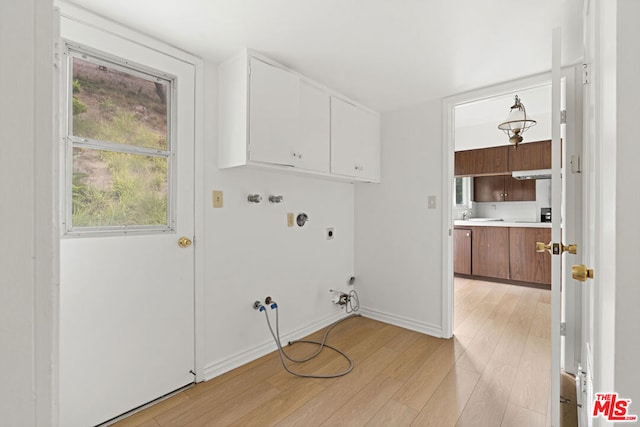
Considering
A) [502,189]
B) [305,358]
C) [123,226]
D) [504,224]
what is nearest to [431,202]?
[305,358]

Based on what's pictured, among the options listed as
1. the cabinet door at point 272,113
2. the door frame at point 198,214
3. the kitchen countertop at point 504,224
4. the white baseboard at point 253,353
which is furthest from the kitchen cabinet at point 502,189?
the door frame at point 198,214

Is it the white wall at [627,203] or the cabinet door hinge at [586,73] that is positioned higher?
the cabinet door hinge at [586,73]

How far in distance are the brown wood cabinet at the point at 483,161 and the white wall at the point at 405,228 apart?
96.1 inches

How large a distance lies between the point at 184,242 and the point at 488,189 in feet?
17.3

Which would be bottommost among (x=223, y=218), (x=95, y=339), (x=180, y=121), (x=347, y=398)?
(x=347, y=398)

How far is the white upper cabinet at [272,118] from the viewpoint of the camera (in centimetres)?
187

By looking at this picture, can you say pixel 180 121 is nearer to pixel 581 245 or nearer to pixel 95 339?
pixel 95 339

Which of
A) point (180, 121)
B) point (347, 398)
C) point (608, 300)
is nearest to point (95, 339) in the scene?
point (180, 121)

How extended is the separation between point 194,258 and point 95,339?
625 mm

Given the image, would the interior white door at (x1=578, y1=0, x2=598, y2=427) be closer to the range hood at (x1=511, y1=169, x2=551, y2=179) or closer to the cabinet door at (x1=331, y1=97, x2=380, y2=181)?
the cabinet door at (x1=331, y1=97, x2=380, y2=181)

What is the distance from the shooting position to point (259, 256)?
7.54ft

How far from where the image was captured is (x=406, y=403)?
174 centimetres

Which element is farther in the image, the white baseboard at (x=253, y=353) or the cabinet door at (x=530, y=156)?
the cabinet door at (x=530, y=156)

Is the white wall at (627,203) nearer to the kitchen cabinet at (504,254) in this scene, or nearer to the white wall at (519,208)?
the kitchen cabinet at (504,254)
